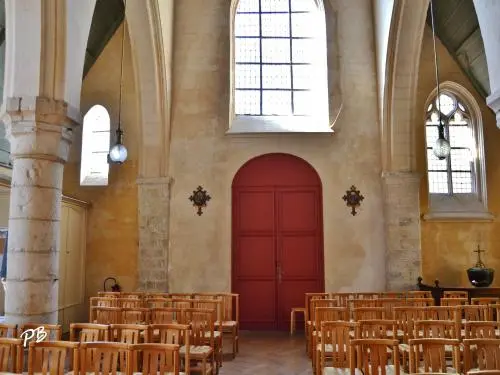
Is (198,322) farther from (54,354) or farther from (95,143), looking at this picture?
(95,143)

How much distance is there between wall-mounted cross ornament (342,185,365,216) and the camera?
10898mm

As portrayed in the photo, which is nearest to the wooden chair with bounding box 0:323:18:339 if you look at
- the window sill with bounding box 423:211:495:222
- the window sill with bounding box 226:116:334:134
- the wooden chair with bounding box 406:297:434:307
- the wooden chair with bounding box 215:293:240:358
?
the wooden chair with bounding box 215:293:240:358

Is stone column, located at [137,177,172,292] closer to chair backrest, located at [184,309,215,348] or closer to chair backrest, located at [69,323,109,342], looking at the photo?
chair backrest, located at [184,309,215,348]

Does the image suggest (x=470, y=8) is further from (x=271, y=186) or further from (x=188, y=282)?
(x=188, y=282)

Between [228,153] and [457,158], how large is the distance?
5.01 metres

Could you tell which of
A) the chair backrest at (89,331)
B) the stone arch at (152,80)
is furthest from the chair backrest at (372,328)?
the stone arch at (152,80)

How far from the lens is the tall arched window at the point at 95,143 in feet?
38.5

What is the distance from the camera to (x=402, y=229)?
1067 cm

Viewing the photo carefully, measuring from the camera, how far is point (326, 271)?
1079 cm

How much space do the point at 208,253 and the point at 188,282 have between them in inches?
27.5

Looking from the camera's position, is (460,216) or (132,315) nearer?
(132,315)

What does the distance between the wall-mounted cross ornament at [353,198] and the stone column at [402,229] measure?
53cm

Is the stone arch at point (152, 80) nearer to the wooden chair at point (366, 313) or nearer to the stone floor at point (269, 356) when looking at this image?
the stone floor at point (269, 356)

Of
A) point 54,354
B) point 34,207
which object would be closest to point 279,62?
point 34,207
